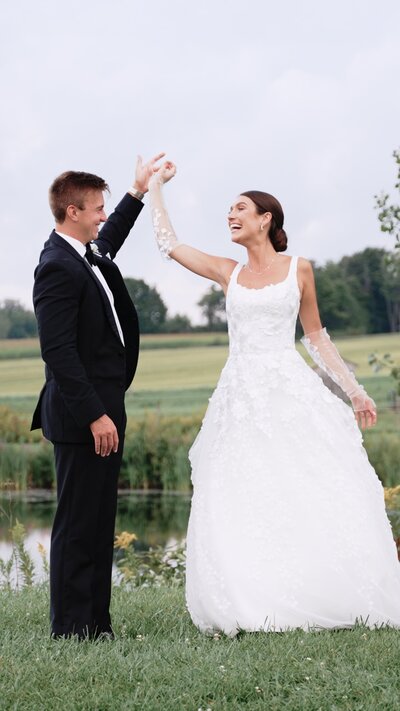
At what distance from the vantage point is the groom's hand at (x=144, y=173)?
5.89 metres

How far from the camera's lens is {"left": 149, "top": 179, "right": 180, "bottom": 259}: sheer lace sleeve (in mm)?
5695

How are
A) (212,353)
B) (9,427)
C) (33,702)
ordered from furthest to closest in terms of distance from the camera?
(212,353) → (9,427) → (33,702)

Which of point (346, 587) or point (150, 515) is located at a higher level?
point (346, 587)

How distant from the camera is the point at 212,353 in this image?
45.0m

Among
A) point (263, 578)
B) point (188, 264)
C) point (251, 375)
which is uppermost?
point (188, 264)

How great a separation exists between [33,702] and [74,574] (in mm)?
944

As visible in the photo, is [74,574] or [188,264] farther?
[188,264]

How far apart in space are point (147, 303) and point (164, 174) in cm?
2611

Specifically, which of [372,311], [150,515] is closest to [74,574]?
[150,515]

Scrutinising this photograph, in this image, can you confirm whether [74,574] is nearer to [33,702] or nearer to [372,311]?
[33,702]

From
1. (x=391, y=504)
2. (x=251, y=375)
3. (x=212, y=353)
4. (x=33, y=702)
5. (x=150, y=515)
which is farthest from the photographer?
(x=212, y=353)

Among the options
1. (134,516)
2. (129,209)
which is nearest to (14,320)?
(134,516)

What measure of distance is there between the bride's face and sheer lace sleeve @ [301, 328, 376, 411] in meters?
0.70

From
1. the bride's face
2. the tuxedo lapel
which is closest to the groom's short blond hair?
the tuxedo lapel
